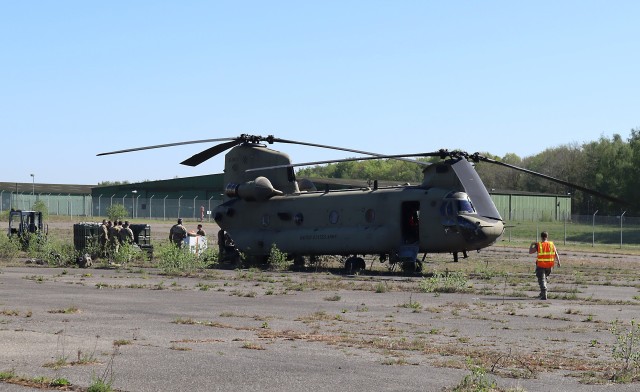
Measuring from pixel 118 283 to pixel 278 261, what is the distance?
26.7 ft

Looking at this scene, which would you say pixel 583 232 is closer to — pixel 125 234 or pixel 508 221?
pixel 508 221

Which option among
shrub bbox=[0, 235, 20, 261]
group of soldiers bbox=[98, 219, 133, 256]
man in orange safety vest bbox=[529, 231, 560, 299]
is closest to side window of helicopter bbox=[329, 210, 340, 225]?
group of soldiers bbox=[98, 219, 133, 256]

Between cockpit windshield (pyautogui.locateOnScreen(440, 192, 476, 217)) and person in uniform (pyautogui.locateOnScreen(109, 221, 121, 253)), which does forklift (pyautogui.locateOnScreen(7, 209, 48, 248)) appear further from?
cockpit windshield (pyautogui.locateOnScreen(440, 192, 476, 217))

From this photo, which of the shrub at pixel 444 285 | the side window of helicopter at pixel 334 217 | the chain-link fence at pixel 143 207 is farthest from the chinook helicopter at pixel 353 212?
the chain-link fence at pixel 143 207

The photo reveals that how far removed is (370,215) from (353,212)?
768 millimetres

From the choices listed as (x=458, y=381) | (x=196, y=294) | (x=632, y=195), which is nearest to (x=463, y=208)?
(x=196, y=294)

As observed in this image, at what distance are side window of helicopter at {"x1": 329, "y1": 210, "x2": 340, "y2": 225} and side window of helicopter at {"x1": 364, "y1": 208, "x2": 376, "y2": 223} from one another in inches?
46.5

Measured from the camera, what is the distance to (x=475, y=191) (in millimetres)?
29203

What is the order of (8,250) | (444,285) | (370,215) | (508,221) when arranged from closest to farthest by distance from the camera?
1. (444,285)
2. (370,215)
3. (8,250)
4. (508,221)

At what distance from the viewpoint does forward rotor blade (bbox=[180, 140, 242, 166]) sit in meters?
33.5

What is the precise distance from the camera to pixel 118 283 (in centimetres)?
2523

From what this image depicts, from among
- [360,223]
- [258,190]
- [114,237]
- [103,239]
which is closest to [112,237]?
[114,237]

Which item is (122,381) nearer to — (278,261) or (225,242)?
(278,261)

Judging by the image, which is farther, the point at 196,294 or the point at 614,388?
the point at 196,294
